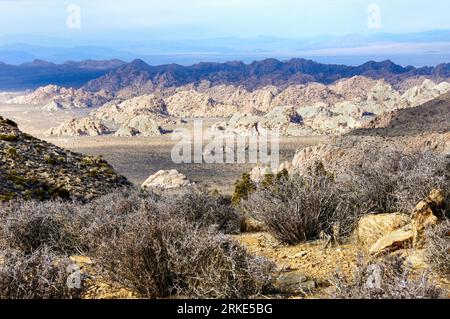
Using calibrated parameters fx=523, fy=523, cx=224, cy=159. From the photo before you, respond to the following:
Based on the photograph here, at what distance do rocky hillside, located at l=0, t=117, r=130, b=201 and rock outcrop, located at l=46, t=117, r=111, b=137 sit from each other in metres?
92.1

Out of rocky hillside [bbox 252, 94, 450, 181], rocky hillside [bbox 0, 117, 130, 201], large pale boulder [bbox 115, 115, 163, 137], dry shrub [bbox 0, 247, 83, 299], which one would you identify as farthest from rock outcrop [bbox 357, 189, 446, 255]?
→ large pale boulder [bbox 115, 115, 163, 137]

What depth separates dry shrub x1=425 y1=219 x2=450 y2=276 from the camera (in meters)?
5.13

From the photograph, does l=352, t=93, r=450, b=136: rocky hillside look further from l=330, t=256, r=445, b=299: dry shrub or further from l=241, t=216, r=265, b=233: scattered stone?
l=330, t=256, r=445, b=299: dry shrub

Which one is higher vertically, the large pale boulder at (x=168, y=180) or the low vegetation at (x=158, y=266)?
the low vegetation at (x=158, y=266)

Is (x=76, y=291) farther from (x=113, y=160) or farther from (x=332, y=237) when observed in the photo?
(x=113, y=160)

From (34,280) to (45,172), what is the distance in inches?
720

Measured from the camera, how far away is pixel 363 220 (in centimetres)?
702

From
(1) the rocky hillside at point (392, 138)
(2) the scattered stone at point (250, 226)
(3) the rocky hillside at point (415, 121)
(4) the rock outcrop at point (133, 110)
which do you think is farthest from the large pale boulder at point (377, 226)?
(4) the rock outcrop at point (133, 110)

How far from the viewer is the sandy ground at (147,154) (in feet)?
215

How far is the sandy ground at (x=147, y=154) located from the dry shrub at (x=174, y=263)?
126ft

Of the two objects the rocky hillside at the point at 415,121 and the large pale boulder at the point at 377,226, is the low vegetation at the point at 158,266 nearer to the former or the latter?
the large pale boulder at the point at 377,226

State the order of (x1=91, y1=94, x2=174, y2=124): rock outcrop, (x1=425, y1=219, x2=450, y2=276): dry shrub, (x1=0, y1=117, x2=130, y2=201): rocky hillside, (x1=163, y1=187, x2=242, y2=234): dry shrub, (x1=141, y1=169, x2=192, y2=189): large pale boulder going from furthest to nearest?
A: (x1=91, y1=94, x2=174, y2=124): rock outcrop < (x1=141, y1=169, x2=192, y2=189): large pale boulder < (x1=0, y1=117, x2=130, y2=201): rocky hillside < (x1=163, y1=187, x2=242, y2=234): dry shrub < (x1=425, y1=219, x2=450, y2=276): dry shrub

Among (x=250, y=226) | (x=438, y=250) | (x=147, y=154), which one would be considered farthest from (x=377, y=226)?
(x=147, y=154)
